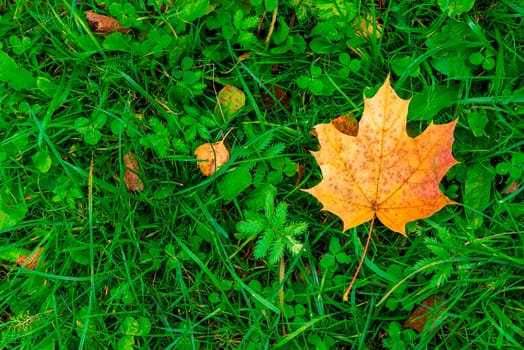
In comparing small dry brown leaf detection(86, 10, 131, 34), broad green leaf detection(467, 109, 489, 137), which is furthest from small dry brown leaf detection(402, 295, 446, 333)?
small dry brown leaf detection(86, 10, 131, 34)

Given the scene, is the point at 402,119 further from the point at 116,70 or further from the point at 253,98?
the point at 116,70

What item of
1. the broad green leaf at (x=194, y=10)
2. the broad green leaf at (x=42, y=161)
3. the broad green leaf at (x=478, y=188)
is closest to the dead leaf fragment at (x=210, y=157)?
the broad green leaf at (x=194, y=10)

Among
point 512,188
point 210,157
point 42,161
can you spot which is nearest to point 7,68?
point 42,161

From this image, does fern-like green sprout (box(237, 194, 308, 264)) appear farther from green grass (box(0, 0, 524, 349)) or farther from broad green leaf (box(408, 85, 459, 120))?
broad green leaf (box(408, 85, 459, 120))

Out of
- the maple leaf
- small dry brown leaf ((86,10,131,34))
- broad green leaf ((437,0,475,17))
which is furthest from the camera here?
small dry brown leaf ((86,10,131,34))

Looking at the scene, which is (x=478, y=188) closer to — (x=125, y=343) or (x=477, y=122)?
(x=477, y=122)

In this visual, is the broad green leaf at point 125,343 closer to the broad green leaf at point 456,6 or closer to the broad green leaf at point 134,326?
the broad green leaf at point 134,326
